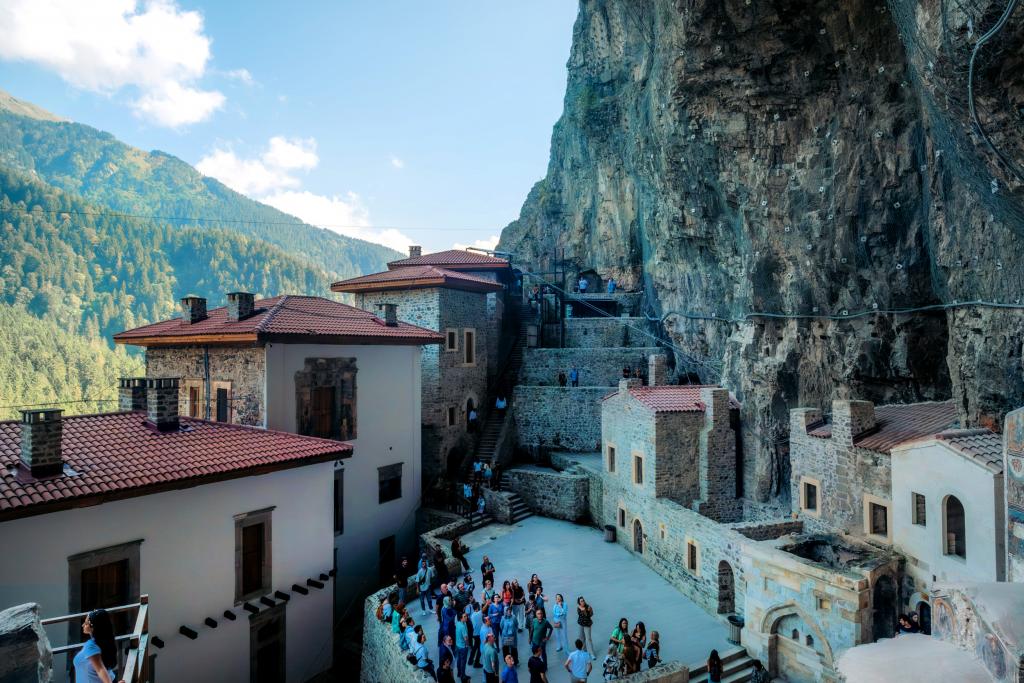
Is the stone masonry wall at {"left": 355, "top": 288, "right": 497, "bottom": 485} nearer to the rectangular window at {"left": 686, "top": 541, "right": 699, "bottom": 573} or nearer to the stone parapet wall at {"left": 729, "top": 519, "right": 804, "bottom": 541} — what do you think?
the rectangular window at {"left": 686, "top": 541, "right": 699, "bottom": 573}

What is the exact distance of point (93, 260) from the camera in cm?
8550

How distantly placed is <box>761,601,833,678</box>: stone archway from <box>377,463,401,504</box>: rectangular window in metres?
12.3

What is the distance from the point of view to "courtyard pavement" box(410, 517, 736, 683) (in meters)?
12.5

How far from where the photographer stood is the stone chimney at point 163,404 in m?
12.5

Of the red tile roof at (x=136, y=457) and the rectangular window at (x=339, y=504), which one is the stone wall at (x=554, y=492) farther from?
the red tile roof at (x=136, y=457)

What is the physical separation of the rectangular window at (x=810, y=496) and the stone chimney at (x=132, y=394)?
17402 millimetres

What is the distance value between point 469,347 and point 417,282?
154 inches

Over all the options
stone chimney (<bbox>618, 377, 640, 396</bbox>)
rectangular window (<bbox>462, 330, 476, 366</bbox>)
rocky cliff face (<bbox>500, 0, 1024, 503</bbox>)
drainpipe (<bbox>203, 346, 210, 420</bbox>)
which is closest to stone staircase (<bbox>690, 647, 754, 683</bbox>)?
rocky cliff face (<bbox>500, 0, 1024, 503</bbox>)

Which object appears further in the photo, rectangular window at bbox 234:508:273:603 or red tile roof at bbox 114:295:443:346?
red tile roof at bbox 114:295:443:346

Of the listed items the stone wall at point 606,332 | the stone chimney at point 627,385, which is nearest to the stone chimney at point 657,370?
the stone chimney at point 627,385

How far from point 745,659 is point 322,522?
1010 cm

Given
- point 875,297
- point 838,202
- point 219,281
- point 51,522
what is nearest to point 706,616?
point 875,297

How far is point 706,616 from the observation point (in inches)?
551

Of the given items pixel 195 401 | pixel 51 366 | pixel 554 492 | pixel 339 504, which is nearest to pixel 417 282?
pixel 195 401
